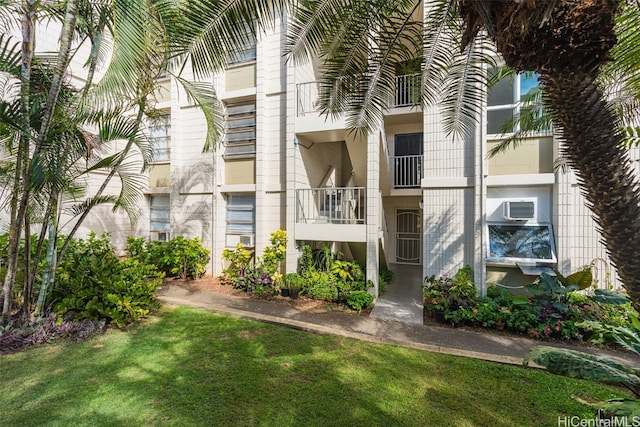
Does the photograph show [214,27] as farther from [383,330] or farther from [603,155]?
[383,330]

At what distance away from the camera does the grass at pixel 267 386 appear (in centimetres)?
317

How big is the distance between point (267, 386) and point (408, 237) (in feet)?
34.3

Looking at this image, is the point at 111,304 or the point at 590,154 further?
the point at 111,304

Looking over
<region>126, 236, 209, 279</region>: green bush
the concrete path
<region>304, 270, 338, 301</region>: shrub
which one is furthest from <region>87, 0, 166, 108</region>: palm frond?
<region>126, 236, 209, 279</region>: green bush

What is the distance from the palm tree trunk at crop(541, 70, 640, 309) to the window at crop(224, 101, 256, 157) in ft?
28.5

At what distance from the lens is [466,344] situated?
5.23 meters

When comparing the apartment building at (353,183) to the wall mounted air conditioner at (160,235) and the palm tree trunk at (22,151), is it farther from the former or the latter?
the palm tree trunk at (22,151)

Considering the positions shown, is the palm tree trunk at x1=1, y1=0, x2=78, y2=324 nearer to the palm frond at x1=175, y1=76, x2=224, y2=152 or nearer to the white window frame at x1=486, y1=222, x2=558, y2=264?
the palm frond at x1=175, y1=76, x2=224, y2=152

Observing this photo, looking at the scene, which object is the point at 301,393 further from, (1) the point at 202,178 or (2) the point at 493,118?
(1) the point at 202,178

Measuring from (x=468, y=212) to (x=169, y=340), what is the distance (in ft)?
24.9

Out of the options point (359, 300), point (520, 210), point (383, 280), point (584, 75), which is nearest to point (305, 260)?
point (359, 300)

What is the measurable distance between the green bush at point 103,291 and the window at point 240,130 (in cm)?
506

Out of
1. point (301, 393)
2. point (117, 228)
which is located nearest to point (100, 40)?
point (301, 393)

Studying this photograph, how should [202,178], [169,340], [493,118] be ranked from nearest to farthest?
[169,340], [493,118], [202,178]
